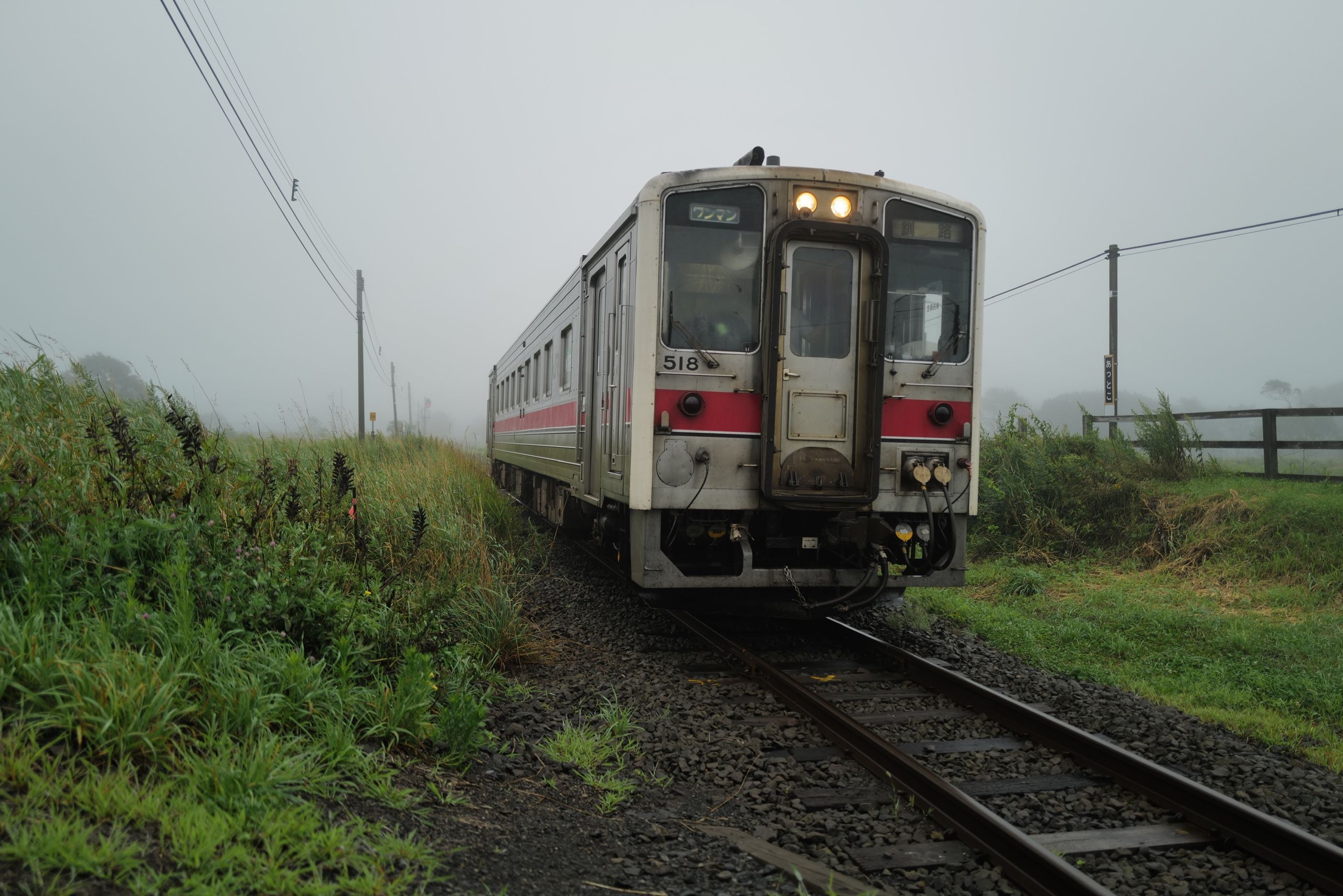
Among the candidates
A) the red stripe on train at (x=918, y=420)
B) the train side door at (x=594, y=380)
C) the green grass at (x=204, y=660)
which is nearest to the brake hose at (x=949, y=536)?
the red stripe on train at (x=918, y=420)

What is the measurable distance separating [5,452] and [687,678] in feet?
12.4

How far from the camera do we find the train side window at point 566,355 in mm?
8836

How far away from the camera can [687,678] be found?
17.2 feet

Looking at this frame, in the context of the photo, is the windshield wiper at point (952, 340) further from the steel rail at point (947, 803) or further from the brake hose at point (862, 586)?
the steel rail at point (947, 803)

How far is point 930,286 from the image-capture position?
6.04 m

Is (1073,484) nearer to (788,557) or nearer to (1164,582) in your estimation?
(1164,582)

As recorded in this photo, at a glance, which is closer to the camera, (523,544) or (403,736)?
(403,736)

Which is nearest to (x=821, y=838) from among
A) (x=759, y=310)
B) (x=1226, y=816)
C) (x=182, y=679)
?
(x=1226, y=816)

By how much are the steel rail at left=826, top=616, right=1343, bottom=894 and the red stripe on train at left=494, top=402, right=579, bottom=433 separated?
4496mm

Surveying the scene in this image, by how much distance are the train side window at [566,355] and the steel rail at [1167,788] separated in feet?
16.4

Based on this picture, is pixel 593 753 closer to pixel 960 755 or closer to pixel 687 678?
pixel 687 678

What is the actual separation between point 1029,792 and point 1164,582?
19.4 feet

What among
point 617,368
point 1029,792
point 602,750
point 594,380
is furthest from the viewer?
point 594,380

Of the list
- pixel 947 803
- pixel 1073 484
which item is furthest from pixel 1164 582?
pixel 947 803
